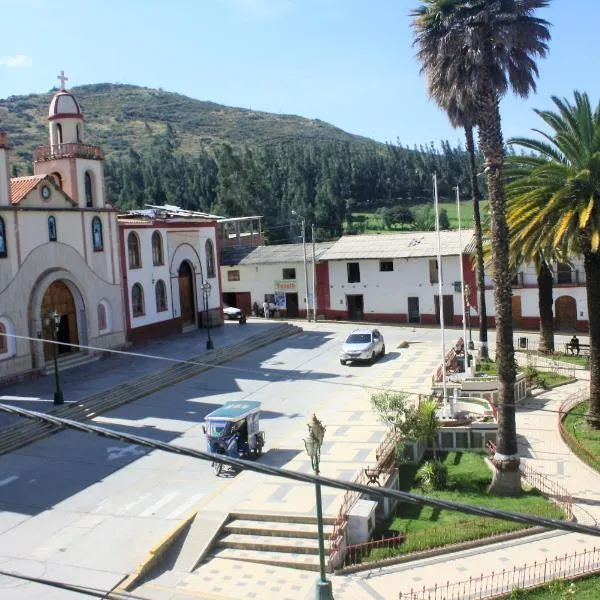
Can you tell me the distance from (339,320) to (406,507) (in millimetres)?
32252

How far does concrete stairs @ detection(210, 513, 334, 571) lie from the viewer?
14.2 meters

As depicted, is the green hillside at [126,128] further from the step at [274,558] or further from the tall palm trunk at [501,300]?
the step at [274,558]

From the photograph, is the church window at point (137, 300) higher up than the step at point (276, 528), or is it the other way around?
the church window at point (137, 300)

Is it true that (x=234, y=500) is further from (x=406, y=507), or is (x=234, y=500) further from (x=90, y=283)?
(x=90, y=283)

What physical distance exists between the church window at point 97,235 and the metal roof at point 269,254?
16.9m

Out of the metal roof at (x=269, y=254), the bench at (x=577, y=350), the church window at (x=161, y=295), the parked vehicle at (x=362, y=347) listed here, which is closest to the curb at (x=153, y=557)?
the parked vehicle at (x=362, y=347)

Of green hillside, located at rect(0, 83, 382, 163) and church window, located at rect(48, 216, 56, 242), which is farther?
green hillside, located at rect(0, 83, 382, 163)

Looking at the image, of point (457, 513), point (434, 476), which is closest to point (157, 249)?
point (434, 476)

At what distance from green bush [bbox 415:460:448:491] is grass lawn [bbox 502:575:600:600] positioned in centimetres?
473

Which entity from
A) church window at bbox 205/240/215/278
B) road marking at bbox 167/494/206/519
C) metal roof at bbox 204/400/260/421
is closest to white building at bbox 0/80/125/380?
church window at bbox 205/240/215/278

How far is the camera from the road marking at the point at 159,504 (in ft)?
53.7

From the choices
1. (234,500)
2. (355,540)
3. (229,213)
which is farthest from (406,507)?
(229,213)

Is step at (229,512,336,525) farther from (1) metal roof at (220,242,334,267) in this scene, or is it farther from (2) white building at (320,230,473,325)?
(1) metal roof at (220,242,334,267)

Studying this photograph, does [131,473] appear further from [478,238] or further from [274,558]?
[478,238]
